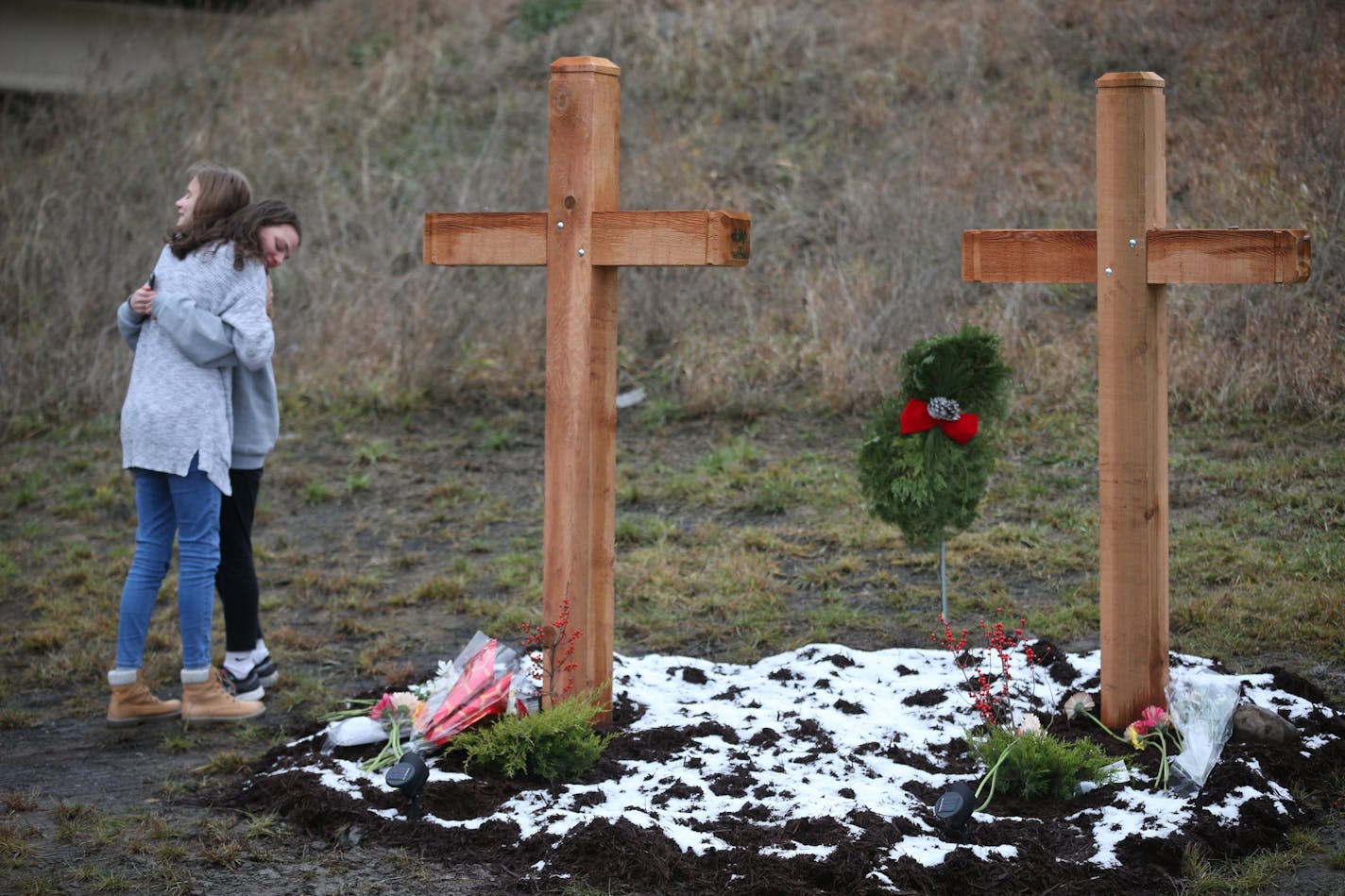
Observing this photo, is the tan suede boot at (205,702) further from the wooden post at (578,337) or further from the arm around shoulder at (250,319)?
the wooden post at (578,337)

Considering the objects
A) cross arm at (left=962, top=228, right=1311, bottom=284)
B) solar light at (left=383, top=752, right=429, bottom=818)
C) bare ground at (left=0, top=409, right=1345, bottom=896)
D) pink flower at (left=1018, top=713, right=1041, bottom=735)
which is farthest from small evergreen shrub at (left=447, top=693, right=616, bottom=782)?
cross arm at (left=962, top=228, right=1311, bottom=284)

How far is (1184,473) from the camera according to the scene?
689 cm

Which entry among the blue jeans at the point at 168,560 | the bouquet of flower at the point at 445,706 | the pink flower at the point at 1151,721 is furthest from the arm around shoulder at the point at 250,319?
the pink flower at the point at 1151,721

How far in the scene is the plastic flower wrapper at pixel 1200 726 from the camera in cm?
372

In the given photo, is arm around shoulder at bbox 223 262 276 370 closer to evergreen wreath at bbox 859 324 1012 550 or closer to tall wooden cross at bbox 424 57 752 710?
tall wooden cross at bbox 424 57 752 710

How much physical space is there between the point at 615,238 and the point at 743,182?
809 cm

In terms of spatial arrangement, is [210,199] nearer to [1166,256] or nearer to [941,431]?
[941,431]

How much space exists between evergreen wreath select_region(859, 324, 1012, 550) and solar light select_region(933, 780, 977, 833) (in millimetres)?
1569

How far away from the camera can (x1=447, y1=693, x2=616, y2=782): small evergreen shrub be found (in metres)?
3.96

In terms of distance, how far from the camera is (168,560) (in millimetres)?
4777

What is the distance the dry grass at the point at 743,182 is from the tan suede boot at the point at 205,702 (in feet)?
13.9

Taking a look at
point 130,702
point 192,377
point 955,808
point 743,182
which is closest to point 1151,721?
point 955,808

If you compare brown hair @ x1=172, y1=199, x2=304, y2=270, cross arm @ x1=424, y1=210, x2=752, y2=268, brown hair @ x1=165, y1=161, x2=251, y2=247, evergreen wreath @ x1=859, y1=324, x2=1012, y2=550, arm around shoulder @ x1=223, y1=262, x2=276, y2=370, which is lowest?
evergreen wreath @ x1=859, y1=324, x2=1012, y2=550

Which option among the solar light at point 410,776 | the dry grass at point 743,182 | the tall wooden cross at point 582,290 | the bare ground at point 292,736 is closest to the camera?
the bare ground at point 292,736
